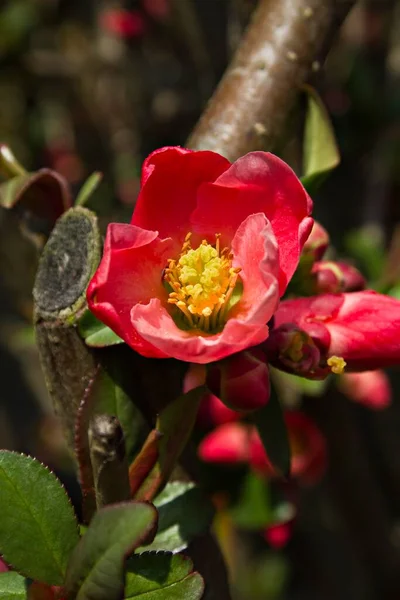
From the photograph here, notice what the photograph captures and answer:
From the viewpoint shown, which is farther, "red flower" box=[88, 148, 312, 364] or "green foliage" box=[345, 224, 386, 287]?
"green foliage" box=[345, 224, 386, 287]

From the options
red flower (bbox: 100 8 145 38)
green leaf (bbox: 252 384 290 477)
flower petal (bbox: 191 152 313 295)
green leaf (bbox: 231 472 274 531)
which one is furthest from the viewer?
red flower (bbox: 100 8 145 38)

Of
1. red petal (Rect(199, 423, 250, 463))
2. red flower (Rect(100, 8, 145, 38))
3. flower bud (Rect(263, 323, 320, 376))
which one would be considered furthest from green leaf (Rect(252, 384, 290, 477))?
red flower (Rect(100, 8, 145, 38))

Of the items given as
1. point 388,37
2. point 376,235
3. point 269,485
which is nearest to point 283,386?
point 269,485

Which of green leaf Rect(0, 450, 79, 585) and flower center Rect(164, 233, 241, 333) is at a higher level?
flower center Rect(164, 233, 241, 333)

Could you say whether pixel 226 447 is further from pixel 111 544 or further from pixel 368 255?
pixel 111 544

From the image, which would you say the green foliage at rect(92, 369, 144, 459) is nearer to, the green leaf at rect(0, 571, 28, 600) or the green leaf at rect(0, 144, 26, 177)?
the green leaf at rect(0, 571, 28, 600)

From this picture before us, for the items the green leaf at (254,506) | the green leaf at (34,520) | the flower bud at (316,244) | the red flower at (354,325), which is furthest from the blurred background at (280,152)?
the green leaf at (34,520)
